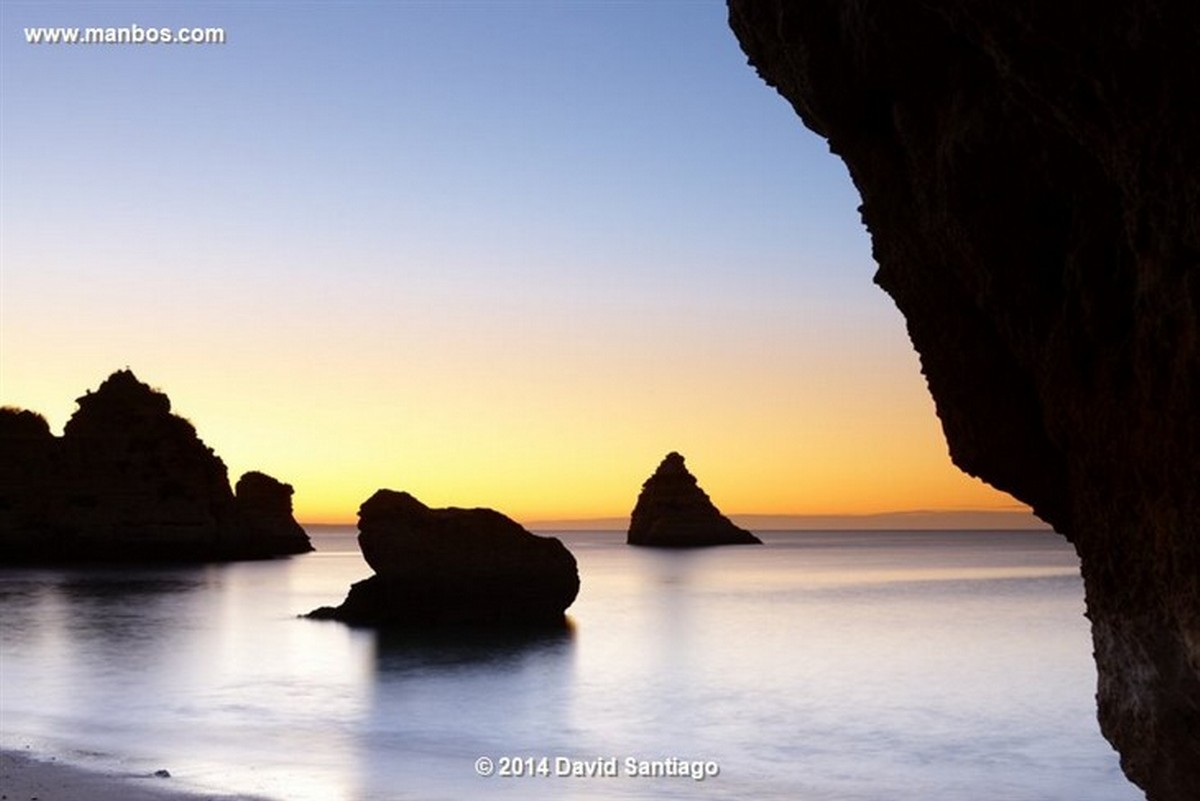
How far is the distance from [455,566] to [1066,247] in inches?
1225

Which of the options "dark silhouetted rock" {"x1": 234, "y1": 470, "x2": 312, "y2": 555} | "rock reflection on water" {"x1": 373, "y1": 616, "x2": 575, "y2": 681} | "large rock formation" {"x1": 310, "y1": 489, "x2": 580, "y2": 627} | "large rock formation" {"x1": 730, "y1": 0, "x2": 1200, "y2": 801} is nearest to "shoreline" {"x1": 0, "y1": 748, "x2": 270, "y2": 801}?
"large rock formation" {"x1": 730, "y1": 0, "x2": 1200, "y2": 801}

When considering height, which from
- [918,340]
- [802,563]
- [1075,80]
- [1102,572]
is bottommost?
[802,563]

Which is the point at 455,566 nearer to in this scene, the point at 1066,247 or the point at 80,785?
the point at 80,785

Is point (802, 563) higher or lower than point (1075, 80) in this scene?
lower

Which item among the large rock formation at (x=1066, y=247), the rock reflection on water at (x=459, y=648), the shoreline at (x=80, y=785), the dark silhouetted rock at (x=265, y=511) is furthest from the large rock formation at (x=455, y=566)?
the dark silhouetted rock at (x=265, y=511)

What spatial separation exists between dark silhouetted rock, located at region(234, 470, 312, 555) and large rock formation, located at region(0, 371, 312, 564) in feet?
51.5

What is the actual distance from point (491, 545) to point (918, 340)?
28.2 meters

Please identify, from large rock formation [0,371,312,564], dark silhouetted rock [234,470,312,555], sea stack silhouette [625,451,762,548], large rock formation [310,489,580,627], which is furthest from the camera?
Result: sea stack silhouette [625,451,762,548]

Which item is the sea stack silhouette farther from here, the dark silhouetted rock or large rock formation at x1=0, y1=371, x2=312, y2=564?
large rock formation at x1=0, y1=371, x2=312, y2=564

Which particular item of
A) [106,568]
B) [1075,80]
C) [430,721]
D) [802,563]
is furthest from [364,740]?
[802,563]

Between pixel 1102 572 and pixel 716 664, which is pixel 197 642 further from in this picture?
pixel 1102 572

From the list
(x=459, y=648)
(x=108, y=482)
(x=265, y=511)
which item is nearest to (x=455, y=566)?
(x=459, y=648)

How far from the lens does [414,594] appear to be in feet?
122

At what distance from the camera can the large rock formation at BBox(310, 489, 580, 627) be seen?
118 feet
